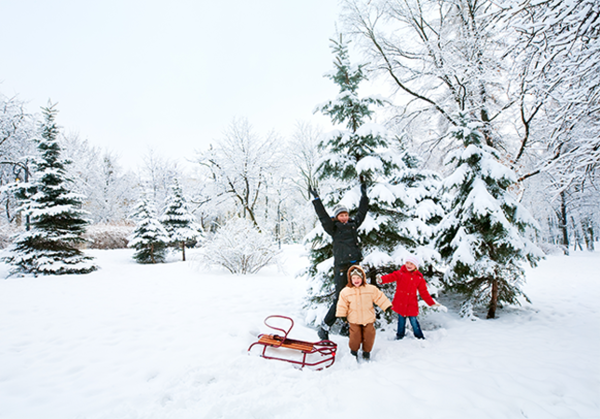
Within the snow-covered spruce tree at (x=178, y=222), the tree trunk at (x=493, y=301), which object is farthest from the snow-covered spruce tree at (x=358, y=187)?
the snow-covered spruce tree at (x=178, y=222)

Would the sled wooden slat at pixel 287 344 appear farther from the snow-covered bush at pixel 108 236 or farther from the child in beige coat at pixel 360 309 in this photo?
the snow-covered bush at pixel 108 236

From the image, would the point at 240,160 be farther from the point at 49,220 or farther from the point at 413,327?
the point at 413,327

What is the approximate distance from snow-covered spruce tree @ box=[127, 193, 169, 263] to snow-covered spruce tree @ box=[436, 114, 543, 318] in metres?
14.4

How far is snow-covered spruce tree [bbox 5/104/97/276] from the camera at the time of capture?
8727mm

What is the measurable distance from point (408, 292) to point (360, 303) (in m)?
1.16

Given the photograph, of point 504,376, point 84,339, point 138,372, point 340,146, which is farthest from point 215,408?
point 340,146

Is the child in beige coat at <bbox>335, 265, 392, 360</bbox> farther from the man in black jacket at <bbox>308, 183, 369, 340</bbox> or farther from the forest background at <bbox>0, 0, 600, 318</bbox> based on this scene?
the forest background at <bbox>0, 0, 600, 318</bbox>

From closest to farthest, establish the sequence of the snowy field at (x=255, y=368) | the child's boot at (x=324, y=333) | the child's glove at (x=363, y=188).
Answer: the snowy field at (x=255, y=368)
the child's boot at (x=324, y=333)
the child's glove at (x=363, y=188)

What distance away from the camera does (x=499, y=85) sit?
7.93m

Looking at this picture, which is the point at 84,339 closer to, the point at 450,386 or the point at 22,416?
the point at 22,416

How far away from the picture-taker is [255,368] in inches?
125

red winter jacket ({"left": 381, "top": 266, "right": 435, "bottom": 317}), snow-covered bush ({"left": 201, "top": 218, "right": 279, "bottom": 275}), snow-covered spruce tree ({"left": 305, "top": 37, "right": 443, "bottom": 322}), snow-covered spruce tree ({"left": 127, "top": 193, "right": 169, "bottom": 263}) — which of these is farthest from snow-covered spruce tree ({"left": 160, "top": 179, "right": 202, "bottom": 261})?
red winter jacket ({"left": 381, "top": 266, "right": 435, "bottom": 317})

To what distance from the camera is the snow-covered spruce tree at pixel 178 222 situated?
16453 millimetres

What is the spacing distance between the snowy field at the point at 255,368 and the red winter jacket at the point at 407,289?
0.50 m
